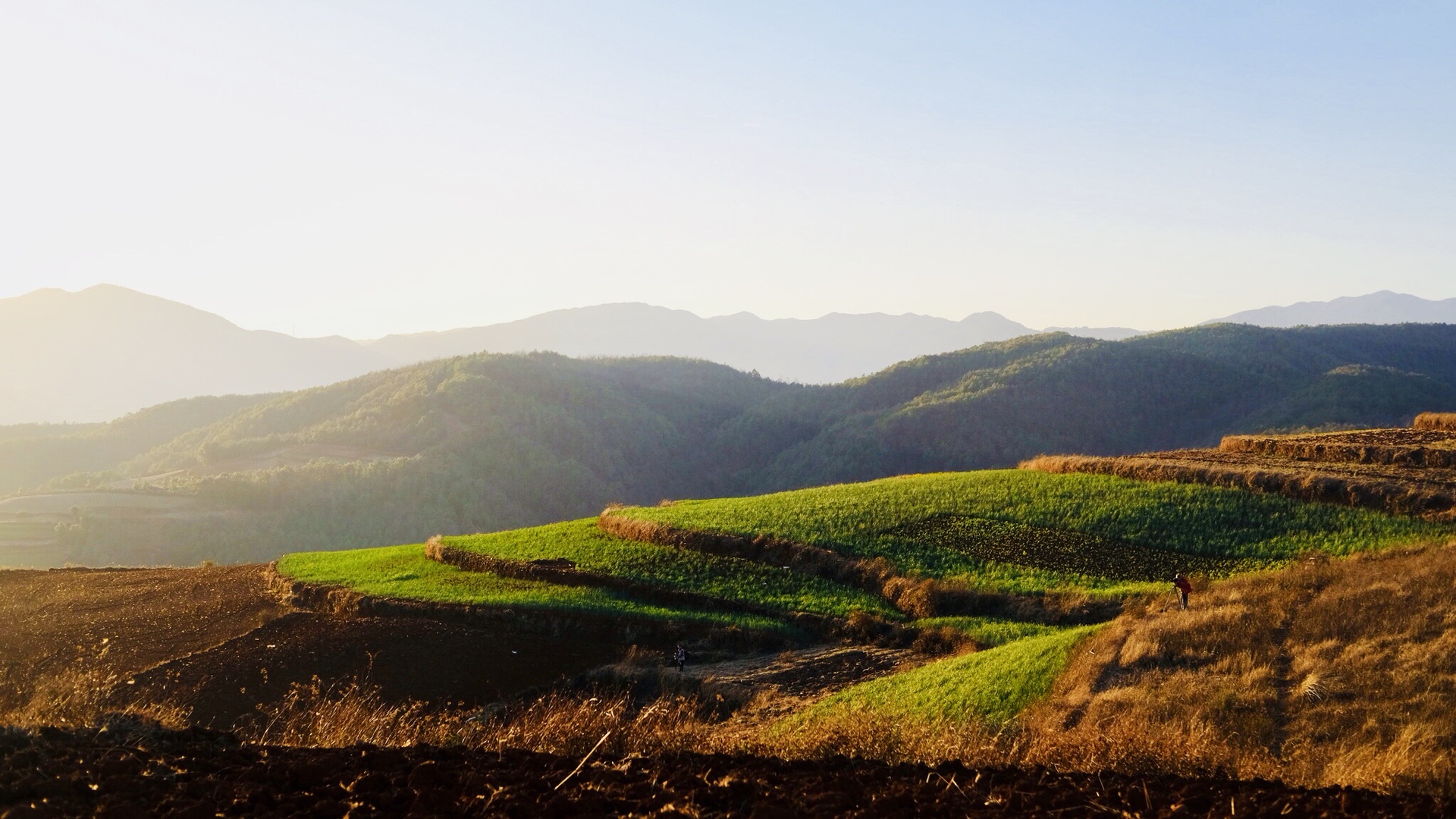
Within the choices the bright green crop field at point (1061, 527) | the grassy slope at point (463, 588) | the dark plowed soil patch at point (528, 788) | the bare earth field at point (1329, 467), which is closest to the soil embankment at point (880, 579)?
the bright green crop field at point (1061, 527)

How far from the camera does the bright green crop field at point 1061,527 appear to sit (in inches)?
882

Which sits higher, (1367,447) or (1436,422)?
(1436,422)

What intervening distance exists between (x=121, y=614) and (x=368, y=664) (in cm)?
870

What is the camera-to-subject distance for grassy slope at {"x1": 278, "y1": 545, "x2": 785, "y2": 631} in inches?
886

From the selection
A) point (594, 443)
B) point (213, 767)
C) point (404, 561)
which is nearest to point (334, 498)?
point (594, 443)

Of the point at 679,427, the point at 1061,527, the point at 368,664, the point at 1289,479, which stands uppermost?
the point at 1289,479

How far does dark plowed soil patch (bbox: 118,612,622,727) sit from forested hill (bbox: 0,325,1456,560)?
73.5 metres

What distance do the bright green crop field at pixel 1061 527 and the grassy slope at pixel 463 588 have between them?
5448 mm

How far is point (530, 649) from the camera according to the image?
20828 mm

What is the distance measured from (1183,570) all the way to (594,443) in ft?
416

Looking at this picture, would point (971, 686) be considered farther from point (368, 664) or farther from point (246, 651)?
point (246, 651)

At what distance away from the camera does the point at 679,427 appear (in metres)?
167

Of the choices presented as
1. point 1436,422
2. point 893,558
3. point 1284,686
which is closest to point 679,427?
point 1436,422

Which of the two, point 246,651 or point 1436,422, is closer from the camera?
point 246,651
